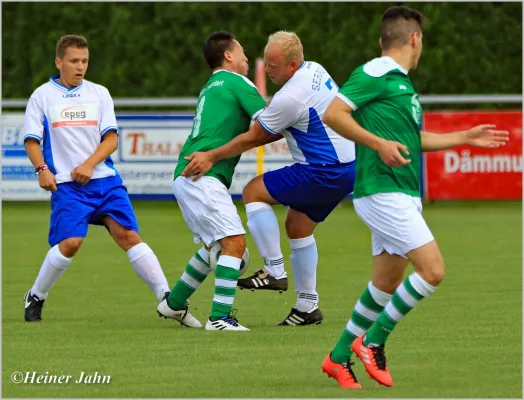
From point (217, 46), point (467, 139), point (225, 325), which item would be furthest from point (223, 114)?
point (467, 139)

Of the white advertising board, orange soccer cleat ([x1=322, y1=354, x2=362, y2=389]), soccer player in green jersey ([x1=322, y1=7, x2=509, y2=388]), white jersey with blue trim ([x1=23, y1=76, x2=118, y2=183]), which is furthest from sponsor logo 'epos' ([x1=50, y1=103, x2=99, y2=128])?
the white advertising board

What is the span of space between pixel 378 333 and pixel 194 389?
963 millimetres

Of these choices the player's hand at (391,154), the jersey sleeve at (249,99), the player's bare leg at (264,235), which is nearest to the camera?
the player's hand at (391,154)

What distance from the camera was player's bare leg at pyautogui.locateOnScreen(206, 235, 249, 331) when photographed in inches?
364

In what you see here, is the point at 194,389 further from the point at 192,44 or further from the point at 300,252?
the point at 192,44

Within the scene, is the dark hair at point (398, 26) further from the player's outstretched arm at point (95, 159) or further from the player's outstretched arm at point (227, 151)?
the player's outstretched arm at point (95, 159)

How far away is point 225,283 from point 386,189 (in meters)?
2.29

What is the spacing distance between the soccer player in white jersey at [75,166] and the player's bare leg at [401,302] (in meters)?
3.01

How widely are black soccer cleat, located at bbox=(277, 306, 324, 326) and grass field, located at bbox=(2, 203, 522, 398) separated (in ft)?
0.34

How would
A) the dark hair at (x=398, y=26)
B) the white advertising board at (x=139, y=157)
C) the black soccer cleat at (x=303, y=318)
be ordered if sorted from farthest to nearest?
the white advertising board at (x=139, y=157) < the black soccer cleat at (x=303, y=318) < the dark hair at (x=398, y=26)

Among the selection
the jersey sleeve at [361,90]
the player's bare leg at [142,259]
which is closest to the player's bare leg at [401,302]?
the jersey sleeve at [361,90]

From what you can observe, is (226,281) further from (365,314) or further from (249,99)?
(365,314)

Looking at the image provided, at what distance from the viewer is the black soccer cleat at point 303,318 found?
31.8 feet

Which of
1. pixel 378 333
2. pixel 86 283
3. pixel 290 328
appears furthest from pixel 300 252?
pixel 86 283
